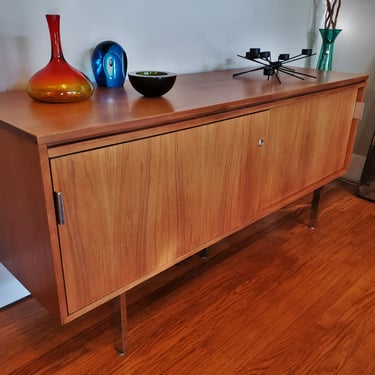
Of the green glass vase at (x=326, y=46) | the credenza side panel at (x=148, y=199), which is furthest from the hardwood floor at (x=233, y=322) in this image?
the green glass vase at (x=326, y=46)

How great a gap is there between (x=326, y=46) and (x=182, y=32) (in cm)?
98

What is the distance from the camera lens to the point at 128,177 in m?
0.94

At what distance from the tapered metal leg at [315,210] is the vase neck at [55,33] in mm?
1322

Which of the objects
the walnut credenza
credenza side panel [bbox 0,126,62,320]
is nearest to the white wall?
the walnut credenza

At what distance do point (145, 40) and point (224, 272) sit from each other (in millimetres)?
959

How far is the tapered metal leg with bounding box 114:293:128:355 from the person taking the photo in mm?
1159

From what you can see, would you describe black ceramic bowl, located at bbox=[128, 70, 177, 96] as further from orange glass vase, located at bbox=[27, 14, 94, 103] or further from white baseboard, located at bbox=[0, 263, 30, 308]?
white baseboard, located at bbox=[0, 263, 30, 308]

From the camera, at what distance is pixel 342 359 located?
48.4 inches

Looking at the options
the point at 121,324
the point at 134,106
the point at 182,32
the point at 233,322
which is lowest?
the point at 233,322

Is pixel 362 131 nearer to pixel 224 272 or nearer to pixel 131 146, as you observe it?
pixel 224 272

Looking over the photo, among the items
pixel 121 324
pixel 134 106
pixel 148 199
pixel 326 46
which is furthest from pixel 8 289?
pixel 326 46

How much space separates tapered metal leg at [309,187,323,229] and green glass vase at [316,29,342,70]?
0.75 meters

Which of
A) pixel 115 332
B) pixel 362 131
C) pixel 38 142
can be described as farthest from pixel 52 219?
pixel 362 131

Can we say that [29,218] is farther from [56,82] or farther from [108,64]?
[108,64]
